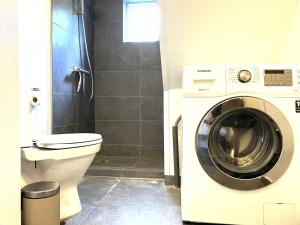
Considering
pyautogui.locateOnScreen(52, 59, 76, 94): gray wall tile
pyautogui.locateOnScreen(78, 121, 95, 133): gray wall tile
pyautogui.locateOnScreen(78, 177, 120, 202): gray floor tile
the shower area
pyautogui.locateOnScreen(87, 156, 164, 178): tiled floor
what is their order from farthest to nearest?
the shower area → pyautogui.locateOnScreen(78, 121, 95, 133): gray wall tile → pyautogui.locateOnScreen(87, 156, 164, 178): tiled floor → pyautogui.locateOnScreen(52, 59, 76, 94): gray wall tile → pyautogui.locateOnScreen(78, 177, 120, 202): gray floor tile

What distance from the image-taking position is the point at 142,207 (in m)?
1.43

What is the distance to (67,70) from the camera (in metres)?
2.13

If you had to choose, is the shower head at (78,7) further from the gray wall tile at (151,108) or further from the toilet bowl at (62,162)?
the toilet bowl at (62,162)

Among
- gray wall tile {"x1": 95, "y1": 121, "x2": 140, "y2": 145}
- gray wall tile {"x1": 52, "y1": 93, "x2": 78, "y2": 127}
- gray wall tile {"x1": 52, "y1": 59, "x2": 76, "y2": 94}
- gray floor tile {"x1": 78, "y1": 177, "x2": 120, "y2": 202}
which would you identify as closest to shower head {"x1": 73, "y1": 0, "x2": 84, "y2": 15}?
gray wall tile {"x1": 52, "y1": 59, "x2": 76, "y2": 94}

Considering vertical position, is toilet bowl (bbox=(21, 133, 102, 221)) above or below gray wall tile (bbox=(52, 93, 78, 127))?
below

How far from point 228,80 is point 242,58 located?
24.5 inches

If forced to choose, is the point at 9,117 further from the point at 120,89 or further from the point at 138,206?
the point at 120,89

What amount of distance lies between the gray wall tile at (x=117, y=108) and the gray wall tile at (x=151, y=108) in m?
0.07

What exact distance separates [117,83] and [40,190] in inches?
78.5

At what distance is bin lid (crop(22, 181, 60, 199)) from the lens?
36.8 inches


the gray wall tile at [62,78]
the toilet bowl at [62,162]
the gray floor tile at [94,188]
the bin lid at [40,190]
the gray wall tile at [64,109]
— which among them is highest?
the gray wall tile at [62,78]

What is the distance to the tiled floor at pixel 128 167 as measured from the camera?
6.68 ft

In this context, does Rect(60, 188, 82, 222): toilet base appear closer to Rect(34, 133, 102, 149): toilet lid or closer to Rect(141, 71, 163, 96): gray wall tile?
Rect(34, 133, 102, 149): toilet lid

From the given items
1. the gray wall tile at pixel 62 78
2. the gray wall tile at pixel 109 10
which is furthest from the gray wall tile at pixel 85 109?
the gray wall tile at pixel 109 10
